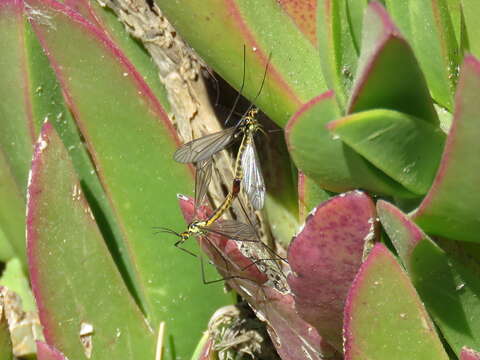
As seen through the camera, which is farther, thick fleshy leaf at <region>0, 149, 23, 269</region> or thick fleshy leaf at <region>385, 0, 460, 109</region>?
thick fleshy leaf at <region>0, 149, 23, 269</region>

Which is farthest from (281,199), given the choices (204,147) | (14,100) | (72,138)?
(14,100)

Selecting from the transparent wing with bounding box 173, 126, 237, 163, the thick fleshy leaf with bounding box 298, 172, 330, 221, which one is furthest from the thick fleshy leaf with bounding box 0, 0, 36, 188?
the thick fleshy leaf with bounding box 298, 172, 330, 221

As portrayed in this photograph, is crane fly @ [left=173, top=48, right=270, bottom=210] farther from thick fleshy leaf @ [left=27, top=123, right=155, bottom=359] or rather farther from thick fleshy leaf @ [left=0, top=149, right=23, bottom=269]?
thick fleshy leaf @ [left=0, top=149, right=23, bottom=269]

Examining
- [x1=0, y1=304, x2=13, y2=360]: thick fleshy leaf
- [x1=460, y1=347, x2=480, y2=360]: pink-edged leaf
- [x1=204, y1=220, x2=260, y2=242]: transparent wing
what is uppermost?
[x1=0, y1=304, x2=13, y2=360]: thick fleshy leaf

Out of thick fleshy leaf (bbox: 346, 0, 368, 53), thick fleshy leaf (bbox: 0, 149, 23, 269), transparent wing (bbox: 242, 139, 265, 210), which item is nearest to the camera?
thick fleshy leaf (bbox: 346, 0, 368, 53)

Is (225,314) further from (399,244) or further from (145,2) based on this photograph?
(145,2)

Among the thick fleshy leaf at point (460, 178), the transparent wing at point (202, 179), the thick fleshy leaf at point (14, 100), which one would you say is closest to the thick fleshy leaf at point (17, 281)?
the thick fleshy leaf at point (14, 100)

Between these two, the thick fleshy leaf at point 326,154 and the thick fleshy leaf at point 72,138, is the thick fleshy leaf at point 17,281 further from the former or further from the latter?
the thick fleshy leaf at point 326,154

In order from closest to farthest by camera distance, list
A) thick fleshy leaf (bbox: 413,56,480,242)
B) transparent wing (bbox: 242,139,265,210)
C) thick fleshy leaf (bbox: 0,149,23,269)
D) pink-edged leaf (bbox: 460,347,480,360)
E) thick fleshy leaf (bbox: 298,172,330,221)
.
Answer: thick fleshy leaf (bbox: 413,56,480,242) → pink-edged leaf (bbox: 460,347,480,360) → thick fleshy leaf (bbox: 298,172,330,221) → transparent wing (bbox: 242,139,265,210) → thick fleshy leaf (bbox: 0,149,23,269)
